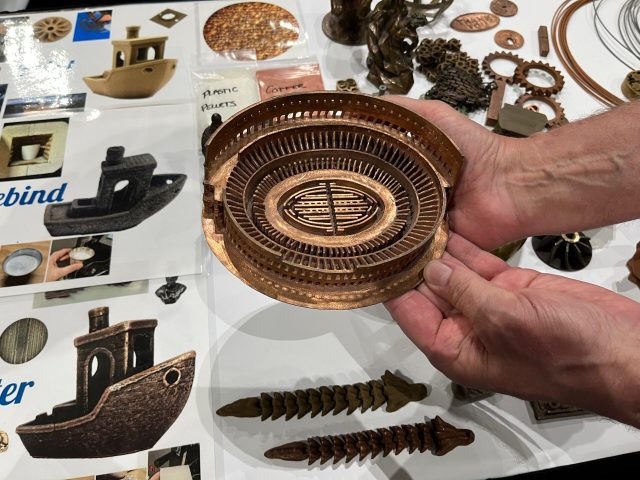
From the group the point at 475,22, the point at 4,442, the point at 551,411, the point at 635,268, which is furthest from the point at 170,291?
the point at 475,22

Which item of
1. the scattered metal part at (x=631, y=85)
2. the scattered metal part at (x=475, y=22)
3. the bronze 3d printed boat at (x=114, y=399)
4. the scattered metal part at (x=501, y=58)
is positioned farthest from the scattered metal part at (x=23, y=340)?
the scattered metal part at (x=631, y=85)

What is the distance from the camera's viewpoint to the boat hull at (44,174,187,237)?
1.89 meters

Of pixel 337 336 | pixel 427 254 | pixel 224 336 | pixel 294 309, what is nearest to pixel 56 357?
pixel 224 336

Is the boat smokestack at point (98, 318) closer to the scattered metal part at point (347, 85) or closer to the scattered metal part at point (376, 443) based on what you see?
the scattered metal part at point (376, 443)

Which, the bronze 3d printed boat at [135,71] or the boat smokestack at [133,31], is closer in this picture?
the bronze 3d printed boat at [135,71]

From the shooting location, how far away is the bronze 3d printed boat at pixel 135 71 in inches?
88.8

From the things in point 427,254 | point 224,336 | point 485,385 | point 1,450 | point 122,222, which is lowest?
point 1,450

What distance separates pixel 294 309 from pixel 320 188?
474mm

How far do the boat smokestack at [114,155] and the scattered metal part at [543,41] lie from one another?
1899 millimetres

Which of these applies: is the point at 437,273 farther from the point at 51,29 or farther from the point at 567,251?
the point at 51,29

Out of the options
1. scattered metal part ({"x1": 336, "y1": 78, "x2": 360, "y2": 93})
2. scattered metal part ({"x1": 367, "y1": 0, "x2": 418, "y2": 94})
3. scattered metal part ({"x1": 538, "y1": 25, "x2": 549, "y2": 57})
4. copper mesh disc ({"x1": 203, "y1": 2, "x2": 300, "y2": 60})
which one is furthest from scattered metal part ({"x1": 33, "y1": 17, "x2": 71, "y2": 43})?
scattered metal part ({"x1": 538, "y1": 25, "x2": 549, "y2": 57})

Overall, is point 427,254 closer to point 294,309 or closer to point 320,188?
point 320,188

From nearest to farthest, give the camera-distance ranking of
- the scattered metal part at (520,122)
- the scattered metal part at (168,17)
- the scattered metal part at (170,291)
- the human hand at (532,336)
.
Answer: the human hand at (532,336)
the scattered metal part at (170,291)
the scattered metal part at (520,122)
the scattered metal part at (168,17)

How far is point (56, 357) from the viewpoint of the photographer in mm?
1634
